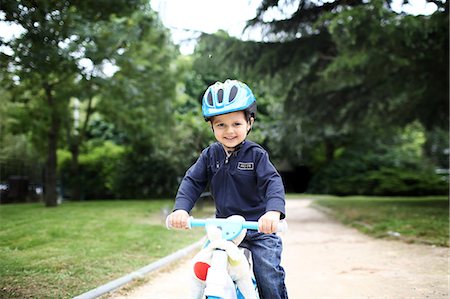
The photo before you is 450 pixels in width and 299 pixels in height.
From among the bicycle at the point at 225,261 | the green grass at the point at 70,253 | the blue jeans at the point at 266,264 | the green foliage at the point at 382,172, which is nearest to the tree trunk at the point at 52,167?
the green grass at the point at 70,253

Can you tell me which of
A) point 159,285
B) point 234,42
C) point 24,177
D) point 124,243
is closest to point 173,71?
point 234,42

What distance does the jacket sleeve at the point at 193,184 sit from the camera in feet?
9.79

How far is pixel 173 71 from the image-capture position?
16.4 metres

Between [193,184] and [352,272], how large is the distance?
3543 millimetres

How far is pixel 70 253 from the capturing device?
242 inches

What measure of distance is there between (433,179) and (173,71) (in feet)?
55.2

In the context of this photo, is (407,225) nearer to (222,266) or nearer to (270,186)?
(270,186)

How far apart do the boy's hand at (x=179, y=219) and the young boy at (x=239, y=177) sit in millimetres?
39

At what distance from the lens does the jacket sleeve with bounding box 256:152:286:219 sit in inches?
108

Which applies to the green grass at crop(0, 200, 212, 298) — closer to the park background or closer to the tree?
the park background

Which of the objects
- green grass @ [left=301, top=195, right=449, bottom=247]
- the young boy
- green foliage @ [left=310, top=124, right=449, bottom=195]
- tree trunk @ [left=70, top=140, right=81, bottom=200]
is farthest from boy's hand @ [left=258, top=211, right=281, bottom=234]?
green foliage @ [left=310, top=124, right=449, bottom=195]

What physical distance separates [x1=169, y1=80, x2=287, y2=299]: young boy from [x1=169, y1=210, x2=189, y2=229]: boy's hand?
0.13ft

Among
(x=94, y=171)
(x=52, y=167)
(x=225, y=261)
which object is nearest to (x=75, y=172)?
(x=94, y=171)

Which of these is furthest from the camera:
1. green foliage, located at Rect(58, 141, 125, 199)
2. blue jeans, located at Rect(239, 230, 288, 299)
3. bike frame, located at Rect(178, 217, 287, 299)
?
green foliage, located at Rect(58, 141, 125, 199)
